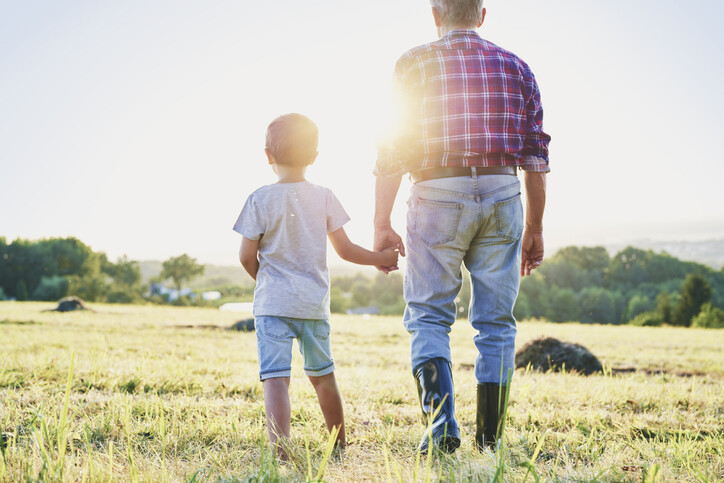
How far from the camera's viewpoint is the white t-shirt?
2578mm

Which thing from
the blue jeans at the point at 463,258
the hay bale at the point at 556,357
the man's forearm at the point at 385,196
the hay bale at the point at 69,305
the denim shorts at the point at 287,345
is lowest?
the hay bale at the point at 69,305

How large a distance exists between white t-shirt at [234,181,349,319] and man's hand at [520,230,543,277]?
1.18 m

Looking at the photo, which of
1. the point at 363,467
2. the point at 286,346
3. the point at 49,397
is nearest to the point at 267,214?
the point at 286,346

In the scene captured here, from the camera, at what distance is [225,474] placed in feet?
6.30

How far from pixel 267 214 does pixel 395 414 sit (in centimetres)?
149

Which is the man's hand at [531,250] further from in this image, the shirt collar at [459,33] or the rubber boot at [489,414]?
the shirt collar at [459,33]

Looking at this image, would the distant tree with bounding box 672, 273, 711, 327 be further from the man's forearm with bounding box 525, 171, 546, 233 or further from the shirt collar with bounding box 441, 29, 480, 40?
the shirt collar with bounding box 441, 29, 480, 40

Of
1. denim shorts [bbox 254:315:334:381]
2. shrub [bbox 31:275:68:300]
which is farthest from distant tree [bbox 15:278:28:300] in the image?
denim shorts [bbox 254:315:334:381]

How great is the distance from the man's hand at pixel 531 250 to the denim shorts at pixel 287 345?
3.98 feet

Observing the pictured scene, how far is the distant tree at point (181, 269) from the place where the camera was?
2372 inches

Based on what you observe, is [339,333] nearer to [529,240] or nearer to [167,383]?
[167,383]

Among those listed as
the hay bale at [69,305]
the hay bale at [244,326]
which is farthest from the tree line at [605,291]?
the hay bale at [244,326]

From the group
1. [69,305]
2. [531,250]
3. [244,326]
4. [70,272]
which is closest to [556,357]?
[531,250]

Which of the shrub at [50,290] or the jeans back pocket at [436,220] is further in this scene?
the shrub at [50,290]
